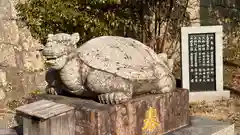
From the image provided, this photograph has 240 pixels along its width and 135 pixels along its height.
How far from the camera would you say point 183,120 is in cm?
444

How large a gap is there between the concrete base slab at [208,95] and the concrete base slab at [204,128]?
2.48 metres

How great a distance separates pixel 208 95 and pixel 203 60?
609mm

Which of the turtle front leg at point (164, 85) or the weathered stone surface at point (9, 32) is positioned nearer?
the turtle front leg at point (164, 85)

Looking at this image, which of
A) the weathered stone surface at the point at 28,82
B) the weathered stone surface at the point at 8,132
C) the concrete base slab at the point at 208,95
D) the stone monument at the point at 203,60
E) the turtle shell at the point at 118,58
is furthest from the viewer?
the weathered stone surface at the point at 28,82

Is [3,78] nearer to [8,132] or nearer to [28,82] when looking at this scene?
[28,82]

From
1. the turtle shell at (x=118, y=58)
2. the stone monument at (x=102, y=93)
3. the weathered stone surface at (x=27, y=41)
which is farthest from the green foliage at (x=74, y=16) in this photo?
the turtle shell at (x=118, y=58)

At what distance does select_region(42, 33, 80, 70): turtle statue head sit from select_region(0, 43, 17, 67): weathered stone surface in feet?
13.5

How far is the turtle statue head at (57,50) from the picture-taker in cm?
379

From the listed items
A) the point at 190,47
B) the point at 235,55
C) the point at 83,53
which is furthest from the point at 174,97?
the point at 235,55

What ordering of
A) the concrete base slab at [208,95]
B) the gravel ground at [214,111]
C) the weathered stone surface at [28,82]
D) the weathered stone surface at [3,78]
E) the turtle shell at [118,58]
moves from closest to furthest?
the turtle shell at [118,58]
the gravel ground at [214,111]
the concrete base slab at [208,95]
the weathered stone surface at [3,78]
the weathered stone surface at [28,82]

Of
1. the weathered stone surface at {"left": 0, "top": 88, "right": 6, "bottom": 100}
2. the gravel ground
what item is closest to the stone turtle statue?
the gravel ground

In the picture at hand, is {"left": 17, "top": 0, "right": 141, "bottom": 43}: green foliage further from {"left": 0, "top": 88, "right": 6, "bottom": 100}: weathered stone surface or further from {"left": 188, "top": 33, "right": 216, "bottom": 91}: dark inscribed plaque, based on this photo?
{"left": 188, "top": 33, "right": 216, "bottom": 91}: dark inscribed plaque

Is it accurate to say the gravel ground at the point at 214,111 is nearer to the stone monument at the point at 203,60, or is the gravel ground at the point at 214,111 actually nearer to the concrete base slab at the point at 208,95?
the concrete base slab at the point at 208,95

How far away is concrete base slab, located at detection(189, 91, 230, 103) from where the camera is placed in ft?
23.7
